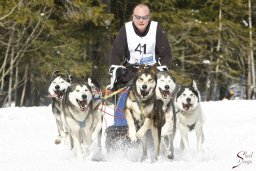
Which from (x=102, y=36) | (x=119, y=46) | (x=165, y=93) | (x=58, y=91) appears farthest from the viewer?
(x=102, y=36)

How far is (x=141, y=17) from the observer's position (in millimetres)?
6246

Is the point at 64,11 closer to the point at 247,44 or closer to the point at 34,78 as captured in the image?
the point at 34,78

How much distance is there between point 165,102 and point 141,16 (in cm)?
103

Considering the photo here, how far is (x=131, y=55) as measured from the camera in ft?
21.7

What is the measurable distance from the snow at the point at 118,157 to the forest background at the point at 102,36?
6091mm

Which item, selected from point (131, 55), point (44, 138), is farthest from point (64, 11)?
point (131, 55)

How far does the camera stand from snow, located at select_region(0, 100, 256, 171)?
214 inches

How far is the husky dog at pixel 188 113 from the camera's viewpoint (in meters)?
6.61

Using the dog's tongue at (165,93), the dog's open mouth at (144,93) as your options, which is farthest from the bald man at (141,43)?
the dog's open mouth at (144,93)

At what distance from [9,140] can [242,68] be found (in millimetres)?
17912

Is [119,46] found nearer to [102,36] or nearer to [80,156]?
[80,156]

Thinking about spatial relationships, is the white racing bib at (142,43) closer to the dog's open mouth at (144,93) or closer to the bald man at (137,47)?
the bald man at (137,47)

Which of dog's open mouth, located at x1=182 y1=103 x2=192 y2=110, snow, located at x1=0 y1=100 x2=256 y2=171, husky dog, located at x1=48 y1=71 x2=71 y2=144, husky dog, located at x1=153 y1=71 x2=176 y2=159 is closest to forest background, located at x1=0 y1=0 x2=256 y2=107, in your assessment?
snow, located at x1=0 y1=100 x2=256 y2=171

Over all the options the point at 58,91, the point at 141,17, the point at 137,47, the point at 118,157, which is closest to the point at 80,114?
the point at 118,157
